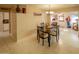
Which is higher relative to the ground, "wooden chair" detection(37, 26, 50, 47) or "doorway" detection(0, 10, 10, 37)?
"doorway" detection(0, 10, 10, 37)

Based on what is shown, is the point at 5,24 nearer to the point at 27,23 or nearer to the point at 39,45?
the point at 27,23

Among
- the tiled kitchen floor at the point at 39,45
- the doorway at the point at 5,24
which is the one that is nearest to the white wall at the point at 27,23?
the tiled kitchen floor at the point at 39,45

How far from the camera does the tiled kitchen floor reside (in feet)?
8.86

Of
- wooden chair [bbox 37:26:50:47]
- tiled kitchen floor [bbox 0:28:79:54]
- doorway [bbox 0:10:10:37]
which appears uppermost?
doorway [bbox 0:10:10:37]

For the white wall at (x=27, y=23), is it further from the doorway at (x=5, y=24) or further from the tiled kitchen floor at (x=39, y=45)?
the doorway at (x=5, y=24)

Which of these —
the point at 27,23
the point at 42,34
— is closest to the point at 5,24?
the point at 27,23

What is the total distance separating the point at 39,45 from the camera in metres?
2.77

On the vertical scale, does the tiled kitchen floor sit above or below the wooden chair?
below

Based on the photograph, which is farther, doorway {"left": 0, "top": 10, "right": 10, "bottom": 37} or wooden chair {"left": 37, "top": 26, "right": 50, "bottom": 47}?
wooden chair {"left": 37, "top": 26, "right": 50, "bottom": 47}

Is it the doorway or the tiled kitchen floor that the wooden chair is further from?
the doorway

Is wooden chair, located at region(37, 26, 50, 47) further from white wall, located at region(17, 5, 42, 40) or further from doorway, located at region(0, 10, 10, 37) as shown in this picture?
doorway, located at region(0, 10, 10, 37)

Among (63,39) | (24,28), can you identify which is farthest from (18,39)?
(63,39)

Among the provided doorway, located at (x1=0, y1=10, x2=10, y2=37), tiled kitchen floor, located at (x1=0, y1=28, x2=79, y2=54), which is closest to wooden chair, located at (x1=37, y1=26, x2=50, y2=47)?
tiled kitchen floor, located at (x1=0, y1=28, x2=79, y2=54)
